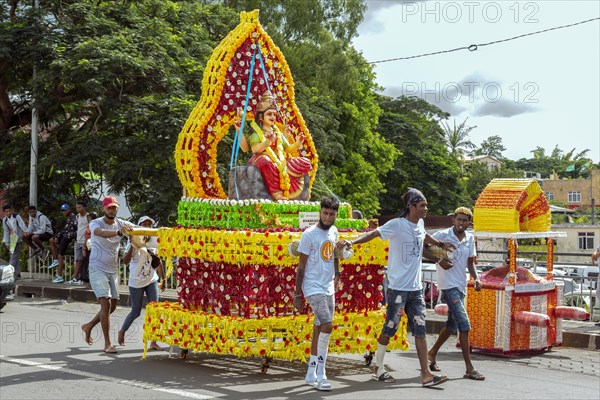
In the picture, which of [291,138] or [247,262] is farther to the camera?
[291,138]

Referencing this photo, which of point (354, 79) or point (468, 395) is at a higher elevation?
point (354, 79)

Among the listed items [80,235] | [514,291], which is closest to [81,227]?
[80,235]

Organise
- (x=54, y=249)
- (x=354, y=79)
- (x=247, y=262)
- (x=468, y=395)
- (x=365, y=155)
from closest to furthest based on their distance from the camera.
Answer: (x=468, y=395), (x=247, y=262), (x=54, y=249), (x=354, y=79), (x=365, y=155)

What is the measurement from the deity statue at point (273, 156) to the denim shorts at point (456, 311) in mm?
2287

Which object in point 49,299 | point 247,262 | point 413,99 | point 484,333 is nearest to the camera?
point 247,262

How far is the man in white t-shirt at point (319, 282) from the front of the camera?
7.57 metres

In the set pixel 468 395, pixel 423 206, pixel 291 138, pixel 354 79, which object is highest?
pixel 354 79

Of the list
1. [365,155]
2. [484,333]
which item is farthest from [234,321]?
[365,155]

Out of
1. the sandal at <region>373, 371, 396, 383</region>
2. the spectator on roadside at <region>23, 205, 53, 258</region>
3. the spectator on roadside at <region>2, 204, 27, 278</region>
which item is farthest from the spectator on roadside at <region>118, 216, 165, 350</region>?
the spectator on roadside at <region>23, 205, 53, 258</region>

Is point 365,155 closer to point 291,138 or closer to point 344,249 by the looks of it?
point 291,138

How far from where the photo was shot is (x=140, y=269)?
10.0m

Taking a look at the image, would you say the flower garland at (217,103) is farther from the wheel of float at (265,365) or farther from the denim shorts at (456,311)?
the denim shorts at (456,311)

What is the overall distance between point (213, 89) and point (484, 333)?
4639 mm

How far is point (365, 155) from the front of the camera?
115 feet
